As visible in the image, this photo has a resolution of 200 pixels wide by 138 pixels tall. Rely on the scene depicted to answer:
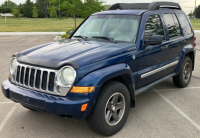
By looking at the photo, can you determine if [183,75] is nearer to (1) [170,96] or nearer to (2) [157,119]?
(1) [170,96]

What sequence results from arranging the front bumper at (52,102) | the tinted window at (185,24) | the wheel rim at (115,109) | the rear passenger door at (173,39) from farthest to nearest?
the tinted window at (185,24), the rear passenger door at (173,39), the wheel rim at (115,109), the front bumper at (52,102)

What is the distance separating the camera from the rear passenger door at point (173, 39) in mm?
4809

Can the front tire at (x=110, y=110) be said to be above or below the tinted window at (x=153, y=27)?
below

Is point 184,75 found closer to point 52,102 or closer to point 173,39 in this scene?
point 173,39

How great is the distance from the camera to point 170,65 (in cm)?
491

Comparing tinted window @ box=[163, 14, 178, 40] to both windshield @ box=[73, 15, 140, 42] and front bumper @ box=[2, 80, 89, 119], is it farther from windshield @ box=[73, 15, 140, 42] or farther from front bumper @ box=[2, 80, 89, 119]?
front bumper @ box=[2, 80, 89, 119]

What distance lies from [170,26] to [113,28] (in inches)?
56.4

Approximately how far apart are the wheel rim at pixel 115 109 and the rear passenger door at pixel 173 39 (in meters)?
1.80

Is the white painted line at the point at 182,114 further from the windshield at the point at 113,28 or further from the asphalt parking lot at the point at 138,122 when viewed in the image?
the windshield at the point at 113,28

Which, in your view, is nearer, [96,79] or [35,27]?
[96,79]

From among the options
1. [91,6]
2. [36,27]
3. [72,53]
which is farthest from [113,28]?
[36,27]

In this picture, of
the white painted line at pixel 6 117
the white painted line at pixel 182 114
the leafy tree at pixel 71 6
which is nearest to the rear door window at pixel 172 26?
the white painted line at pixel 182 114

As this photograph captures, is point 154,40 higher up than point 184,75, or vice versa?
point 154,40

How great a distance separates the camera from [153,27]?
443 cm
